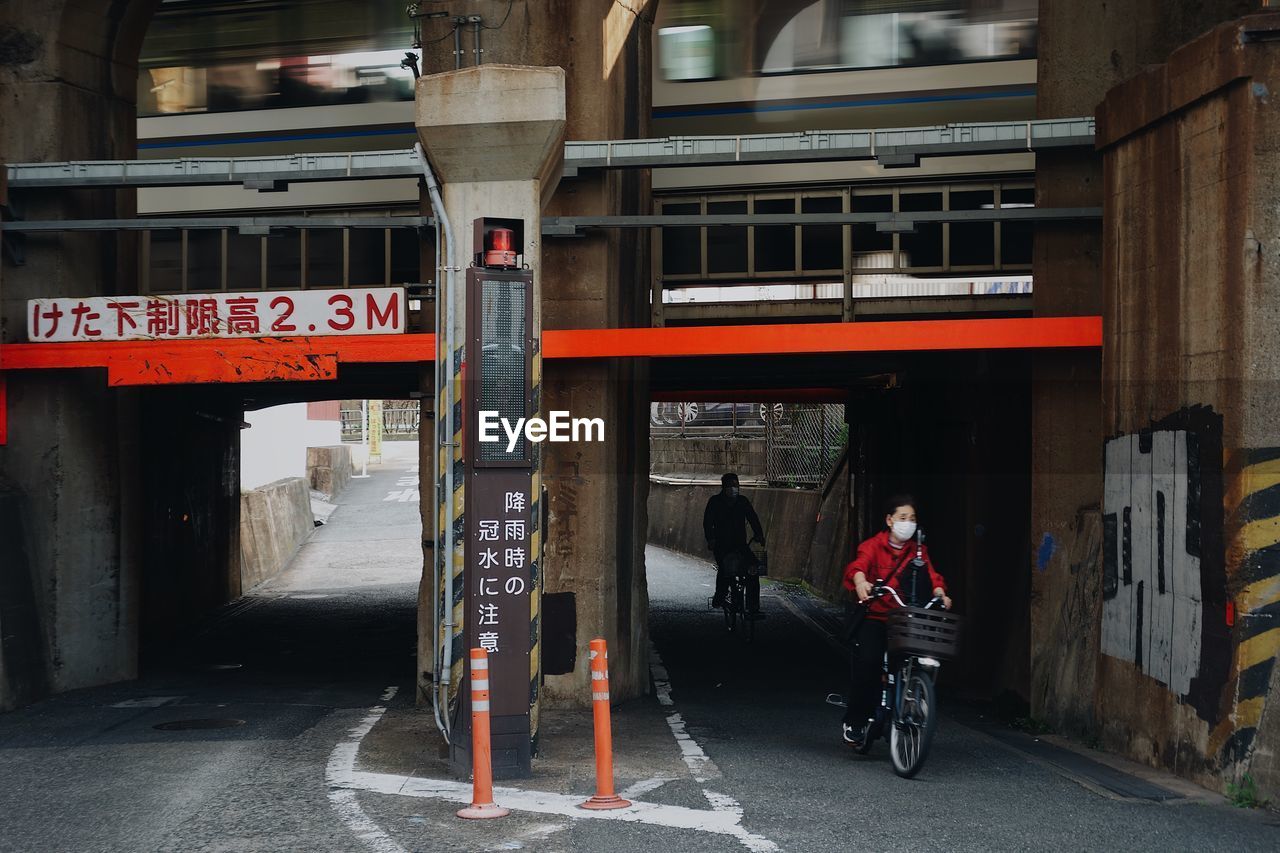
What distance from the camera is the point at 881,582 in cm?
963

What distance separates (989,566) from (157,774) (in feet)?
29.2

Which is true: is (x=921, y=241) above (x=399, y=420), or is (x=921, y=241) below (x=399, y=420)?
above

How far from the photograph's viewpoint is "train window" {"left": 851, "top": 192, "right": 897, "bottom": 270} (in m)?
15.4

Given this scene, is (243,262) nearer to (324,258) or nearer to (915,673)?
(324,258)

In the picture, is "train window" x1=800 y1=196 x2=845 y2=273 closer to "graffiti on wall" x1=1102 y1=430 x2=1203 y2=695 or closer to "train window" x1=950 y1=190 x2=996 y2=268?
"train window" x1=950 y1=190 x2=996 y2=268

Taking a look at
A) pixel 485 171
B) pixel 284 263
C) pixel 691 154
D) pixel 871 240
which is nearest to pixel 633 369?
pixel 691 154

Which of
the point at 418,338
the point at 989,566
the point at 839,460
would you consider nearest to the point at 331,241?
the point at 418,338

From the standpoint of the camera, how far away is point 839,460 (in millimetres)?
29359

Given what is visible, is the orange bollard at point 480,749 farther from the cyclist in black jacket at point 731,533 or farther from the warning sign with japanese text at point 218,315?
the cyclist in black jacket at point 731,533

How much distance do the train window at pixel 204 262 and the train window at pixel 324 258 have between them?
1.04m

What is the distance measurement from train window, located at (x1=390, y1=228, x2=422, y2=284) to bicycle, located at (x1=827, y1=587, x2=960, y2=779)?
802 cm

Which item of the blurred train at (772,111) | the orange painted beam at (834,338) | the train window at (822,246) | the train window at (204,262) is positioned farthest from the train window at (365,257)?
the train window at (822,246)

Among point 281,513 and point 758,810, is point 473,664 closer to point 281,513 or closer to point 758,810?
point 758,810

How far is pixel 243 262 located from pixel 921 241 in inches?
290
